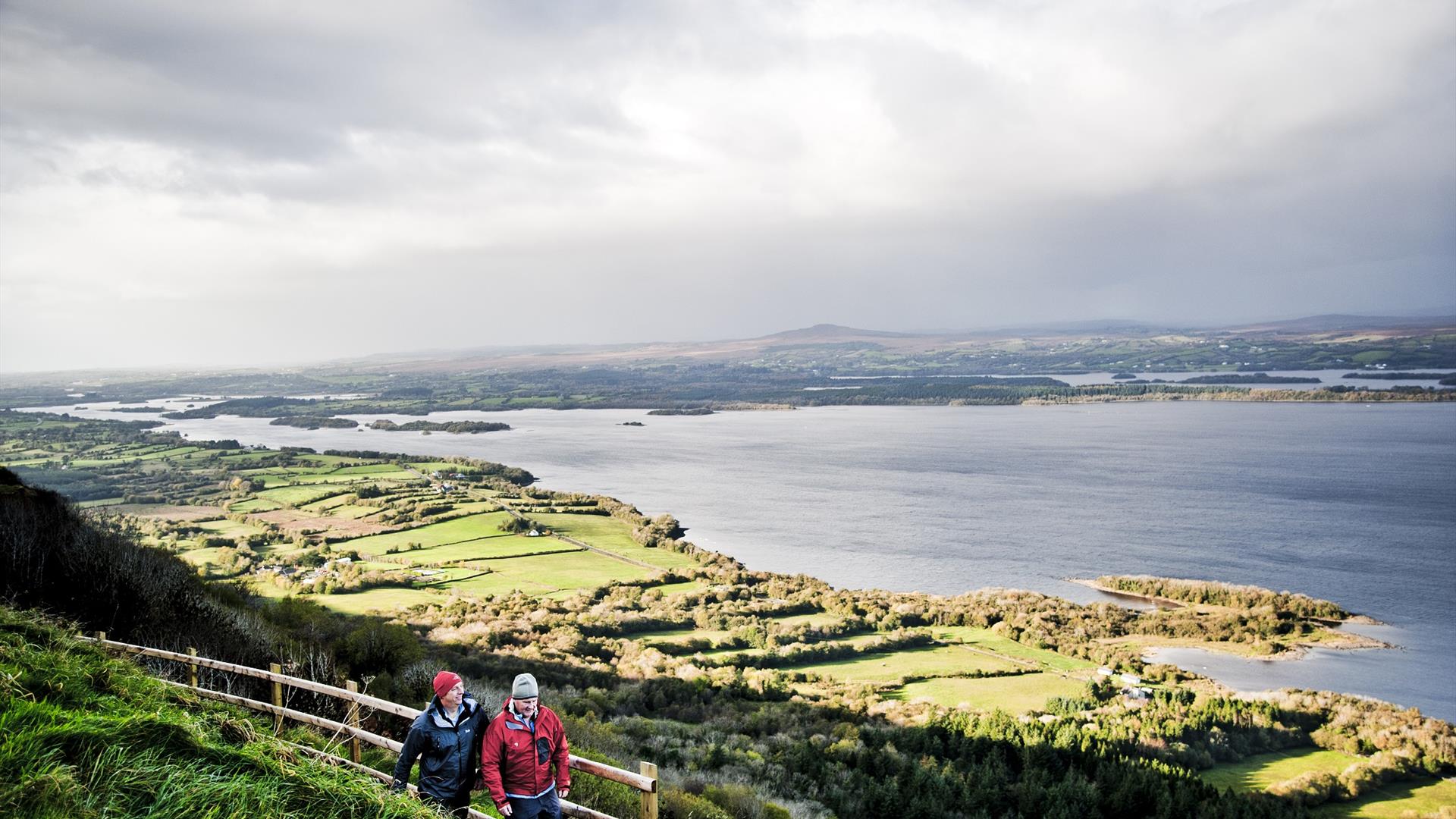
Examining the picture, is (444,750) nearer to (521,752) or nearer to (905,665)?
(521,752)

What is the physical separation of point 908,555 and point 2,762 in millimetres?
42442

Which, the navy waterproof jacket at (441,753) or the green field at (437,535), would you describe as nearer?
the navy waterproof jacket at (441,753)

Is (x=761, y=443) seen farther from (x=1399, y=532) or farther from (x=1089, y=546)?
(x=1399, y=532)

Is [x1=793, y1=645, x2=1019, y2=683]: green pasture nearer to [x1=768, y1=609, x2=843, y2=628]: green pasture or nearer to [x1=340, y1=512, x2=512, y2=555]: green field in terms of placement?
[x1=768, y1=609, x2=843, y2=628]: green pasture

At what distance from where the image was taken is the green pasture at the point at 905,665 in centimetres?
2548

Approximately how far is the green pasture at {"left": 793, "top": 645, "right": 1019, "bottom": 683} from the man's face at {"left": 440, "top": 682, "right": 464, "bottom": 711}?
69.4ft

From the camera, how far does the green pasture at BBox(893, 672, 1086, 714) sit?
A: 22.5 metres

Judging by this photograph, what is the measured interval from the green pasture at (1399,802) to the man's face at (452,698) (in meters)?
18.8

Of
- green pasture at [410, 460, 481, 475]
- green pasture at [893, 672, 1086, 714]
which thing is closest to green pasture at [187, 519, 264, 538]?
green pasture at [410, 460, 481, 475]

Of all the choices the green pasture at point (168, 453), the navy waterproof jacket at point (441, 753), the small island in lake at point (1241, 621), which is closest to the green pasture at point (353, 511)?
the green pasture at point (168, 453)

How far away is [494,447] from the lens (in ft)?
311

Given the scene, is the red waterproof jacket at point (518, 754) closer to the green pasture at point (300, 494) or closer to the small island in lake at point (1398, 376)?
the green pasture at point (300, 494)

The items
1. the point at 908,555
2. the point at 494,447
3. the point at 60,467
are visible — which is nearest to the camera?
the point at 908,555

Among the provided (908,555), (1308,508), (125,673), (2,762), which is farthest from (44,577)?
(1308,508)
